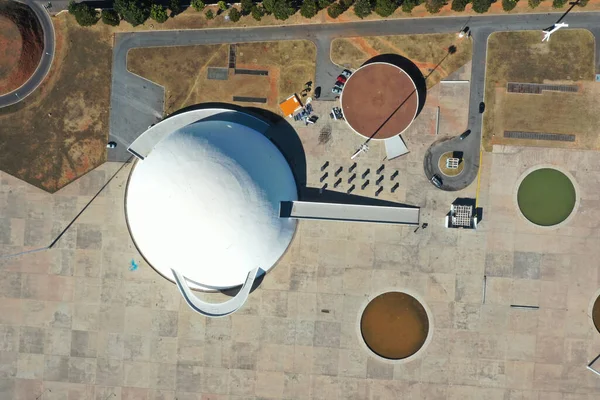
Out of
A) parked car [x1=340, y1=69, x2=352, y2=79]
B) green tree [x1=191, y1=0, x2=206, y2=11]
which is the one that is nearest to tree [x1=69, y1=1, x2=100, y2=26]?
green tree [x1=191, y1=0, x2=206, y2=11]

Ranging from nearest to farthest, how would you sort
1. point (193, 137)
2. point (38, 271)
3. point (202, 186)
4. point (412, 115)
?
point (202, 186) → point (193, 137) → point (412, 115) → point (38, 271)

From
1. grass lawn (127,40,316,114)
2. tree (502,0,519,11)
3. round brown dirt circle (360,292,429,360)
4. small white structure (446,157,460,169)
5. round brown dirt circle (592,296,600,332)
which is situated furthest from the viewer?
grass lawn (127,40,316,114)

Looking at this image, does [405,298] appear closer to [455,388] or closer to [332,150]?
[455,388]

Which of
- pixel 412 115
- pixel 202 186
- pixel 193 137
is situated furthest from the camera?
pixel 412 115

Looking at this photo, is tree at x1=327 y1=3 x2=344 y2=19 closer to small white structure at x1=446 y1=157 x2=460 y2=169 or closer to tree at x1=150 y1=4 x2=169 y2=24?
tree at x1=150 y1=4 x2=169 y2=24

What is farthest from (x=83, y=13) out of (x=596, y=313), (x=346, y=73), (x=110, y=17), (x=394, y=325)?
(x=596, y=313)

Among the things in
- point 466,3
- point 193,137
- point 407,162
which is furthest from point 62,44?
point 466,3

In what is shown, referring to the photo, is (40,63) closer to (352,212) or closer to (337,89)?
(337,89)
